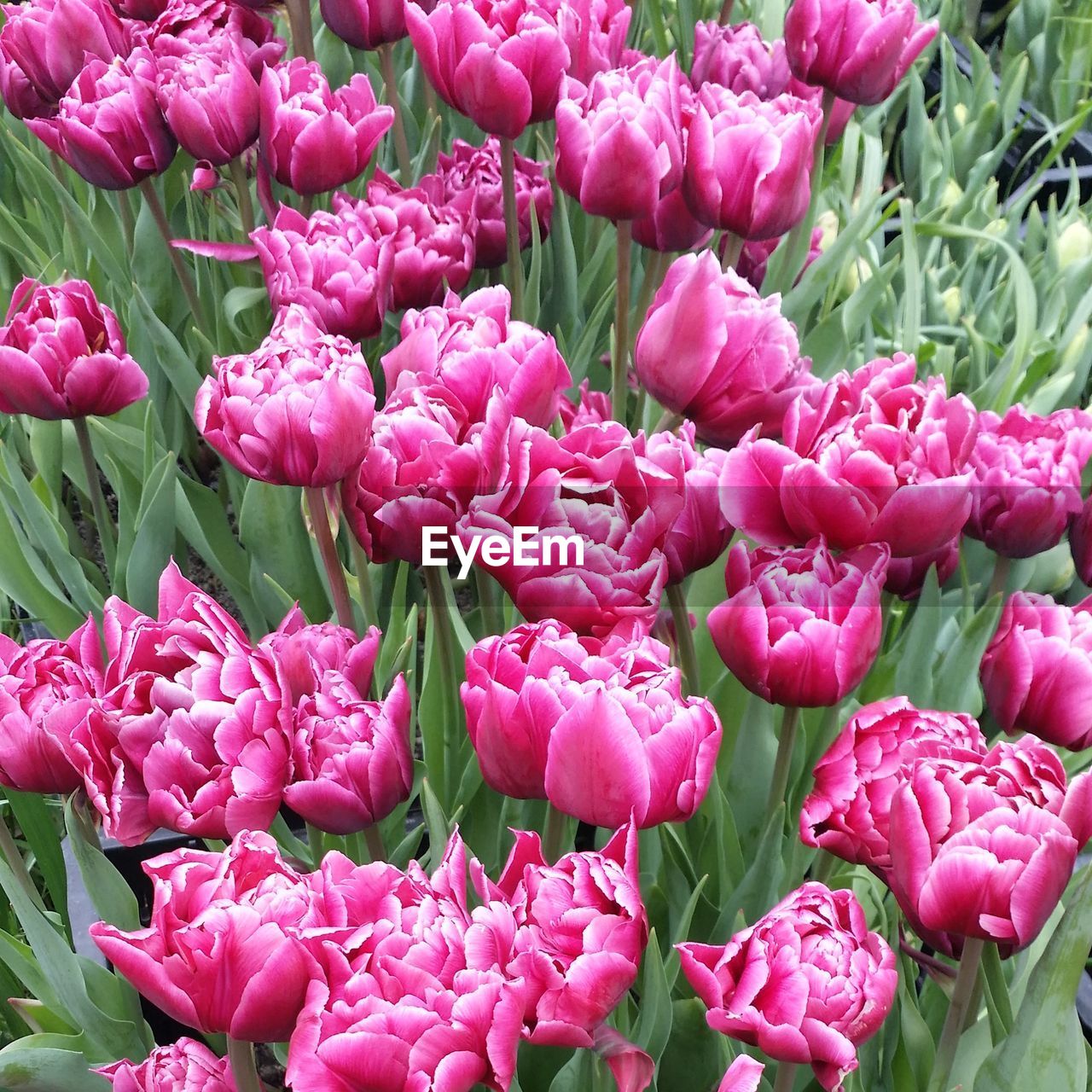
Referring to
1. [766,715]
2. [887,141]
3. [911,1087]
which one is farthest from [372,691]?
[887,141]

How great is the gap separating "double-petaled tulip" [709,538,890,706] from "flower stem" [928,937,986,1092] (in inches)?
3.9

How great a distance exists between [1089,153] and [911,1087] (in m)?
1.57

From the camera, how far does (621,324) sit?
0.70 metres

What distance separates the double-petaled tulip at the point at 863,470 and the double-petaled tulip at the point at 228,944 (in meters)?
0.22

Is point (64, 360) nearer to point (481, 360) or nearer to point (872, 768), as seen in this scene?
point (481, 360)

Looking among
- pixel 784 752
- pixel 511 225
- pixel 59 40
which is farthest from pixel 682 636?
pixel 59 40

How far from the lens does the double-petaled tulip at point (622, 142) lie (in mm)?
584

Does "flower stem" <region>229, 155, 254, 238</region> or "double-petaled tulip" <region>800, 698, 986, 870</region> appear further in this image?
"flower stem" <region>229, 155, 254, 238</region>

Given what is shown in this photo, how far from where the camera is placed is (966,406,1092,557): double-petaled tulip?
558mm

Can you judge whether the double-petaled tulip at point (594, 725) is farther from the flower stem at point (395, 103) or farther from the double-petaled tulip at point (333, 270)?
the flower stem at point (395, 103)

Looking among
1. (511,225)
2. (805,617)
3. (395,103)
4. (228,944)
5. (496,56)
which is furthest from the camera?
(395,103)

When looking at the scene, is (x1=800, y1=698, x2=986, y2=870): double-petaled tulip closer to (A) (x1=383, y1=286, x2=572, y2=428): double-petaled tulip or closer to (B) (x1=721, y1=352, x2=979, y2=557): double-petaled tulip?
(B) (x1=721, y1=352, x2=979, y2=557): double-petaled tulip

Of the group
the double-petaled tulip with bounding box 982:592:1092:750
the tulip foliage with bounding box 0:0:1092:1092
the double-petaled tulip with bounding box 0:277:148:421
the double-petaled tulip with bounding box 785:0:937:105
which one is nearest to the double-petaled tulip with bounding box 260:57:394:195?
the tulip foliage with bounding box 0:0:1092:1092

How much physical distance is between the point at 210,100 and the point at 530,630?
1.61 ft
